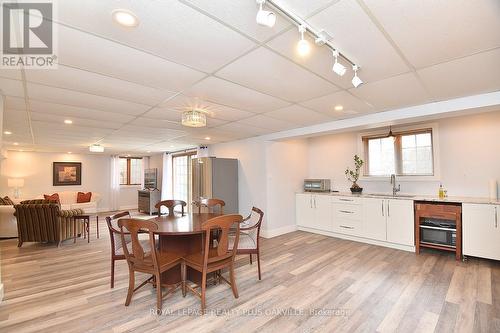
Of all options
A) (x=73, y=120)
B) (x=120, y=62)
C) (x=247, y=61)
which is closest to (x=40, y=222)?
(x=73, y=120)

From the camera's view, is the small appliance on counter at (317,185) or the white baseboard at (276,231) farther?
the small appliance on counter at (317,185)

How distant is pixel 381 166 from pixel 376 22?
415cm

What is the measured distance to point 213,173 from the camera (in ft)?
17.4

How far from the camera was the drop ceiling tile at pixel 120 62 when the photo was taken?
1604 millimetres

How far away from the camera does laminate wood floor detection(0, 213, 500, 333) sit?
6.89 ft

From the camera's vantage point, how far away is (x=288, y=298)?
254cm

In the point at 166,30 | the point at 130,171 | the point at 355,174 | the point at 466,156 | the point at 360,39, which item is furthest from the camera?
the point at 130,171

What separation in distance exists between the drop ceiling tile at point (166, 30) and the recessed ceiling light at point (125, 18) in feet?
0.08

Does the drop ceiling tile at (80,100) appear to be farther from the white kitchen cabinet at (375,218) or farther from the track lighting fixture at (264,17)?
the white kitchen cabinet at (375,218)

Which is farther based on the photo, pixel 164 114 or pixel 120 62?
pixel 164 114

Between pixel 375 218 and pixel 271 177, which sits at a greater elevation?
pixel 271 177

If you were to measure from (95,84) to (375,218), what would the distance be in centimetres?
478

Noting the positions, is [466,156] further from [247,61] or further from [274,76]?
[247,61]

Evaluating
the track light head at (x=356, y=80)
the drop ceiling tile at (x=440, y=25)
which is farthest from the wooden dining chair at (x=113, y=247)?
the drop ceiling tile at (x=440, y=25)
